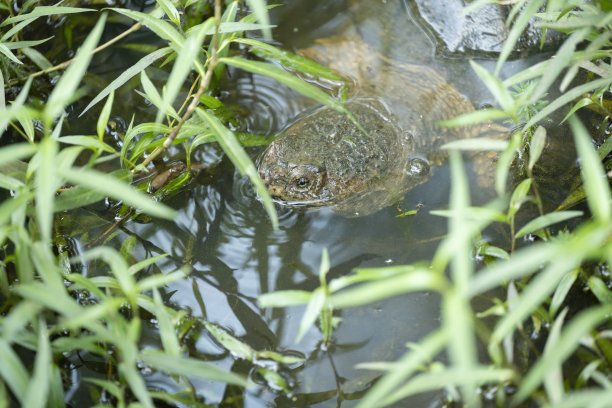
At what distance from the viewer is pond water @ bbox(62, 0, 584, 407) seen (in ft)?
8.00

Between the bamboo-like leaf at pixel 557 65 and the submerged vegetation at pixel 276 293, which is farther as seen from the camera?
the bamboo-like leaf at pixel 557 65

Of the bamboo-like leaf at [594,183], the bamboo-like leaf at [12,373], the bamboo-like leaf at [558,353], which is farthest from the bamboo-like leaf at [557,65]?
the bamboo-like leaf at [12,373]

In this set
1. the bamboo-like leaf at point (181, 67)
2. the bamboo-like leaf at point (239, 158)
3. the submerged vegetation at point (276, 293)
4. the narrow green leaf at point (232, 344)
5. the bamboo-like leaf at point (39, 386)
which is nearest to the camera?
the submerged vegetation at point (276, 293)

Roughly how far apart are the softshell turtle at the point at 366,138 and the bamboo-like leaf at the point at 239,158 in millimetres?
1105

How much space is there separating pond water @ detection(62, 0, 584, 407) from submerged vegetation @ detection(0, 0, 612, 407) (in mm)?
91

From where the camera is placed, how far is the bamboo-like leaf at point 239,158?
6.19 ft

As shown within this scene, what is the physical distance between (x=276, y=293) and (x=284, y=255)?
96 cm

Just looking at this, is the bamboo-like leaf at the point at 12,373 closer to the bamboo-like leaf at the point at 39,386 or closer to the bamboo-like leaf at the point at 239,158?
the bamboo-like leaf at the point at 39,386

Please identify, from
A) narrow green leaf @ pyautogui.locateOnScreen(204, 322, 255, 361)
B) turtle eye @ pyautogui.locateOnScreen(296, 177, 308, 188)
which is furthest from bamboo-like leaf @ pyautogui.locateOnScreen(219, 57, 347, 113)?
narrow green leaf @ pyautogui.locateOnScreen(204, 322, 255, 361)

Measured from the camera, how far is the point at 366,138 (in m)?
3.42

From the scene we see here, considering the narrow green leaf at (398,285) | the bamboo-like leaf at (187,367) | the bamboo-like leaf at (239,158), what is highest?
the bamboo-like leaf at (239,158)

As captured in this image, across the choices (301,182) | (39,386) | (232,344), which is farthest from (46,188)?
(301,182)

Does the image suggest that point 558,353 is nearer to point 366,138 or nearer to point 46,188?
point 46,188

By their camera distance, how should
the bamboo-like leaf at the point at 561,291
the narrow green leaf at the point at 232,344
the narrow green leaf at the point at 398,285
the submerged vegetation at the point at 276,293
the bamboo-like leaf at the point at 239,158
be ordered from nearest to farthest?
the narrow green leaf at the point at 398,285, the submerged vegetation at the point at 276,293, the bamboo-like leaf at the point at 239,158, the bamboo-like leaf at the point at 561,291, the narrow green leaf at the point at 232,344
